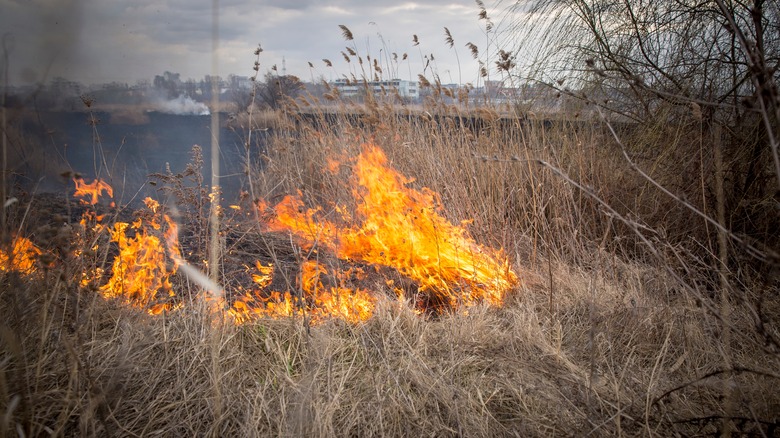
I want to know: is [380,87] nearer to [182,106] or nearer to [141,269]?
[182,106]

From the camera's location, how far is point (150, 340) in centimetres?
264

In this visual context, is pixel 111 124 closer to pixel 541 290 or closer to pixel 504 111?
pixel 504 111

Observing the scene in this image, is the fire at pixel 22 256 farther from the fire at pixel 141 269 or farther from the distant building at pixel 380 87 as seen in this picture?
the distant building at pixel 380 87

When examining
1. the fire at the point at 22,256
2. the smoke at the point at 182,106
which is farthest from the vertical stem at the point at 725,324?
the smoke at the point at 182,106

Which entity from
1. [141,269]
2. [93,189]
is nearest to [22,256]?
[141,269]

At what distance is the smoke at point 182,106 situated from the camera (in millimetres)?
6078

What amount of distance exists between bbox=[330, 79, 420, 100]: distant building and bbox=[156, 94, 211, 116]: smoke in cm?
171

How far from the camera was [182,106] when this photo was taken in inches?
249

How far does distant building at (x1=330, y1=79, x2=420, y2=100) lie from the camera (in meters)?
6.05

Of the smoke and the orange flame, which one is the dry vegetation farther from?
the smoke

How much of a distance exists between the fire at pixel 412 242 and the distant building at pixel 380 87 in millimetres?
1946

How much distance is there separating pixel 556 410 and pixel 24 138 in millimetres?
3104

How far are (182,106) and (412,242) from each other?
3.95 meters

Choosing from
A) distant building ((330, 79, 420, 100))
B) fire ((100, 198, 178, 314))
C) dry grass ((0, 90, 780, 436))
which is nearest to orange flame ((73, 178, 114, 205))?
fire ((100, 198, 178, 314))
